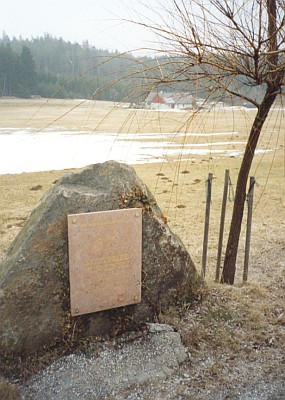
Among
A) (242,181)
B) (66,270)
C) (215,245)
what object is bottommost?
(215,245)

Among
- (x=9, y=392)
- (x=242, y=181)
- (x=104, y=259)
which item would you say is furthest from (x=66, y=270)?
(x=242, y=181)

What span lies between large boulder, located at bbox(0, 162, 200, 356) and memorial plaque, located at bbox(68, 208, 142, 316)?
0.10 m

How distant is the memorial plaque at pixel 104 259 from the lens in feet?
9.96

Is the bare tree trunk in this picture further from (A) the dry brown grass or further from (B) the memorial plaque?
(A) the dry brown grass

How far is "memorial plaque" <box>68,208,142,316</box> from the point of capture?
3035 mm

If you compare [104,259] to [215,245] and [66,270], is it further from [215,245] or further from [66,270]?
[215,245]

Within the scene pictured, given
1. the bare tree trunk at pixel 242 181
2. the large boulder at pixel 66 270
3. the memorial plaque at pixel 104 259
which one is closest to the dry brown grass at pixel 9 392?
the large boulder at pixel 66 270

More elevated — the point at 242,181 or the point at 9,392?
the point at 242,181

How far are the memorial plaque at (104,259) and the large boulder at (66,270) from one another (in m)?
0.10

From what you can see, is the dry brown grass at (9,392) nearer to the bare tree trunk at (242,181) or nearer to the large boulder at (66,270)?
the large boulder at (66,270)

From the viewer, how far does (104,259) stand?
3158mm

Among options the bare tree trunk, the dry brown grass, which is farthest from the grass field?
the dry brown grass

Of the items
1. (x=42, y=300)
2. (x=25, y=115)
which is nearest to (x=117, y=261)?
(x=42, y=300)

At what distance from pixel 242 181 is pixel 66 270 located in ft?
7.60
